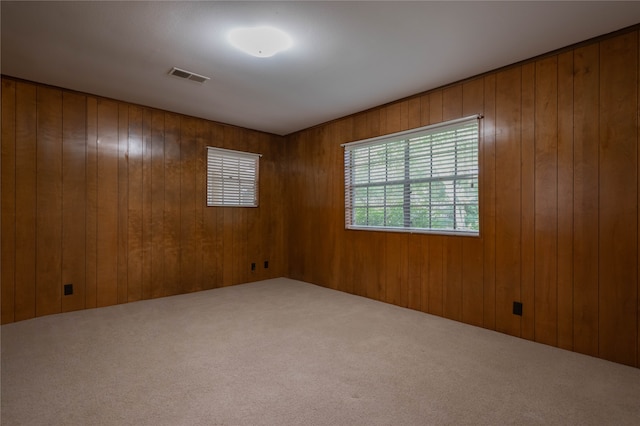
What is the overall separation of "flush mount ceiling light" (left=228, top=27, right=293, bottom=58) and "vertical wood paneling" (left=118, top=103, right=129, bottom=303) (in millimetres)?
2203

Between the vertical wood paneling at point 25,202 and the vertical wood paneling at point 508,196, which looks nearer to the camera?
the vertical wood paneling at point 508,196

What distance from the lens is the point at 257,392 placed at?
1907 mm

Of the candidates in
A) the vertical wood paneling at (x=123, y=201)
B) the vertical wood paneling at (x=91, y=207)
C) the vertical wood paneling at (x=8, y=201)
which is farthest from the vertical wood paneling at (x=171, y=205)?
the vertical wood paneling at (x=8, y=201)

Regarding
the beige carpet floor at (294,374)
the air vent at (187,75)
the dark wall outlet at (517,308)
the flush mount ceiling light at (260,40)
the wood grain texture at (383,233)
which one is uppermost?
the air vent at (187,75)

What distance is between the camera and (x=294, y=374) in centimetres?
212

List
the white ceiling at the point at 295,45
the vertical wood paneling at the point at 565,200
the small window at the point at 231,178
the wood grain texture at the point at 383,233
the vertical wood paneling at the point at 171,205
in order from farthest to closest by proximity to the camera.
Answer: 1. the small window at the point at 231,178
2. the vertical wood paneling at the point at 171,205
3. the vertical wood paneling at the point at 565,200
4. the wood grain texture at the point at 383,233
5. the white ceiling at the point at 295,45

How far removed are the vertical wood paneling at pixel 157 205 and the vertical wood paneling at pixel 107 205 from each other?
0.41m

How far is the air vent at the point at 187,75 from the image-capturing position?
2.96 metres

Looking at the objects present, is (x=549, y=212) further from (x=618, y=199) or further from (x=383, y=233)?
(x=383, y=233)

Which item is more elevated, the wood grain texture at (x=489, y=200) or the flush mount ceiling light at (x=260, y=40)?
the flush mount ceiling light at (x=260, y=40)

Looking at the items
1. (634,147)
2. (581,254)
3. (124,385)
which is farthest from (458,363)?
(124,385)

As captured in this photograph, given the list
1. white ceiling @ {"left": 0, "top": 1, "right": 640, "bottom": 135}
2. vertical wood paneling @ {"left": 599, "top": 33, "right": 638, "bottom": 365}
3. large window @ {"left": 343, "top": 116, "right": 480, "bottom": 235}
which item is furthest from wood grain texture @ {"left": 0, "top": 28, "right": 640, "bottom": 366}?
white ceiling @ {"left": 0, "top": 1, "right": 640, "bottom": 135}

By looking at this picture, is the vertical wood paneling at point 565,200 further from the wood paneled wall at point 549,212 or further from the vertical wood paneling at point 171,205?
the vertical wood paneling at point 171,205

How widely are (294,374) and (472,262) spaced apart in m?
2.05
